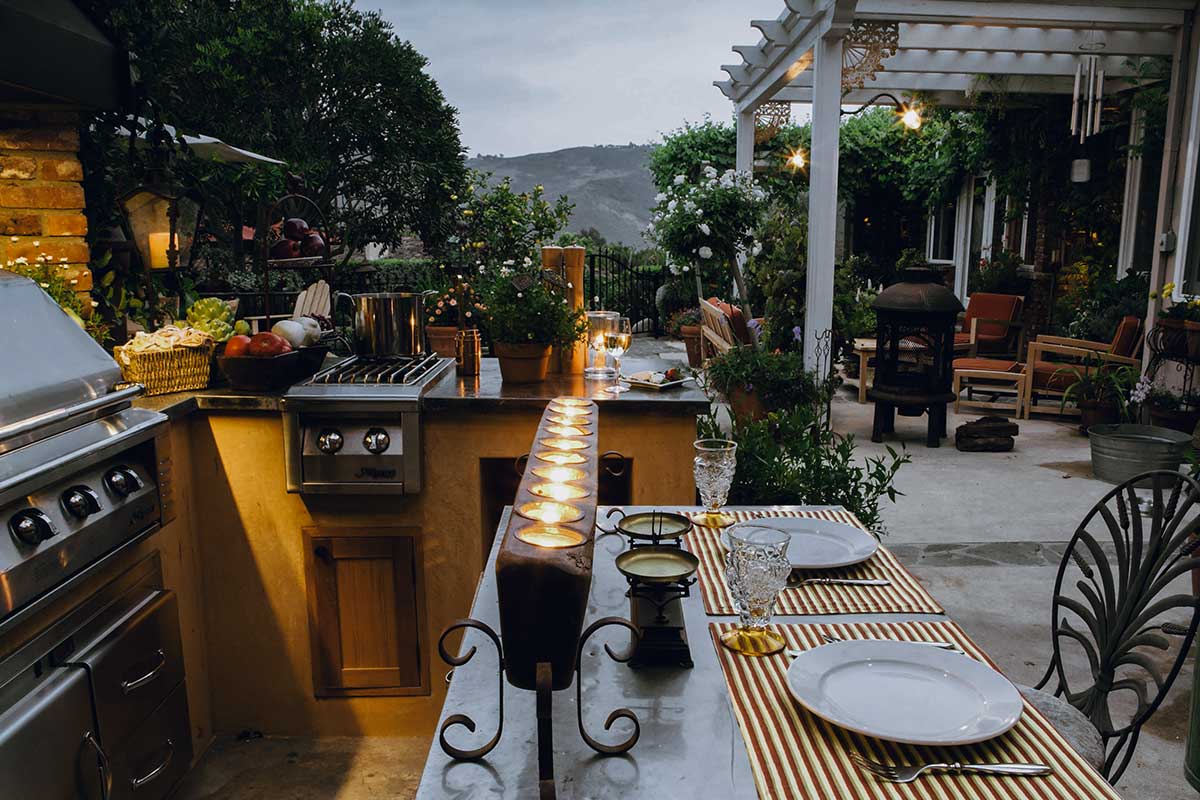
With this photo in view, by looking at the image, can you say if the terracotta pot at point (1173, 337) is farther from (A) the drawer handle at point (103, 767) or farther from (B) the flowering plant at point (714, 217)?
(A) the drawer handle at point (103, 767)

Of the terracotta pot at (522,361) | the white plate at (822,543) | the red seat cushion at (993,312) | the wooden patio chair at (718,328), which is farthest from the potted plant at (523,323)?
the red seat cushion at (993,312)

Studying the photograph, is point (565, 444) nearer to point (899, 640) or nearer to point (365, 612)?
point (899, 640)

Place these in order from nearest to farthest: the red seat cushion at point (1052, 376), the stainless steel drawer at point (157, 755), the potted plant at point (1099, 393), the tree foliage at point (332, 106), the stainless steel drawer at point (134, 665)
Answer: the stainless steel drawer at point (134, 665) → the stainless steel drawer at point (157, 755) → the potted plant at point (1099, 393) → the red seat cushion at point (1052, 376) → the tree foliage at point (332, 106)

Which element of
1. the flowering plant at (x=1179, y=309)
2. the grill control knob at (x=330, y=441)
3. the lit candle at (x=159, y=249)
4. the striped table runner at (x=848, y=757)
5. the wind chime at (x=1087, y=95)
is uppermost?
the wind chime at (x=1087, y=95)

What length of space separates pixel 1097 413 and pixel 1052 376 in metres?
0.51

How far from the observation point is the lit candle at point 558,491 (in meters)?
1.15

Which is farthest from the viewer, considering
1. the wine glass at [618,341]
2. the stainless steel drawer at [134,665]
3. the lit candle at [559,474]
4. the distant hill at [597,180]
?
the distant hill at [597,180]

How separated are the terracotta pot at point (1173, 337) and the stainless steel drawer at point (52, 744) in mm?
6651

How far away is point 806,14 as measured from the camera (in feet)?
20.3

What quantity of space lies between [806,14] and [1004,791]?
6211 millimetres

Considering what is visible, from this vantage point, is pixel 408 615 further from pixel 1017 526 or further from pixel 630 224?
pixel 630 224

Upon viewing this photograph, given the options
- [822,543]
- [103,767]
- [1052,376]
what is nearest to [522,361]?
[822,543]

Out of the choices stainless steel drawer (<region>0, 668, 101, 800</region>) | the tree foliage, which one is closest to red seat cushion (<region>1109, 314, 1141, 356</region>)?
stainless steel drawer (<region>0, 668, 101, 800</region>)

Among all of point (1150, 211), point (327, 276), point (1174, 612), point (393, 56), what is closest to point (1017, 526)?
point (1174, 612)
